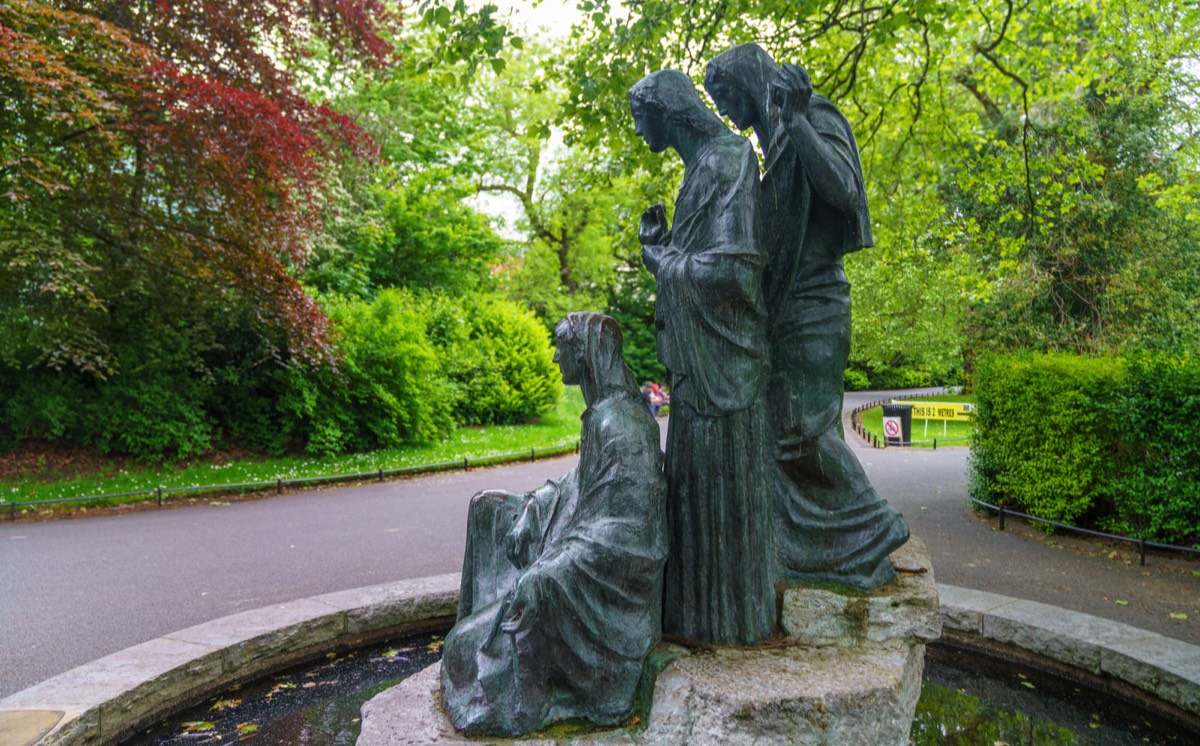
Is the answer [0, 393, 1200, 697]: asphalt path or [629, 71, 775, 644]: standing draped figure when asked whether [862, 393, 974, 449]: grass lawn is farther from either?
[629, 71, 775, 644]: standing draped figure

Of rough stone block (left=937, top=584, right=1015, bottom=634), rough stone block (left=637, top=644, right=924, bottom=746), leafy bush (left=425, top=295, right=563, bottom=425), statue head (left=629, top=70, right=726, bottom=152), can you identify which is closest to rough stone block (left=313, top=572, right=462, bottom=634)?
rough stone block (left=637, top=644, right=924, bottom=746)

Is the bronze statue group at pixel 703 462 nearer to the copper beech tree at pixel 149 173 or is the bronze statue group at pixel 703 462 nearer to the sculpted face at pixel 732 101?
the sculpted face at pixel 732 101

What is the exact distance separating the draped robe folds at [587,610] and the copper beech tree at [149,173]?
9.13m

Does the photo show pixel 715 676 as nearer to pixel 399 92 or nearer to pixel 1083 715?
pixel 1083 715

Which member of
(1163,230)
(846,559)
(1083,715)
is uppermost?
(1163,230)

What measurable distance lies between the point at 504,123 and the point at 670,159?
874 inches

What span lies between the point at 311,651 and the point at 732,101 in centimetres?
412

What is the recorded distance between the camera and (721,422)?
3.30m

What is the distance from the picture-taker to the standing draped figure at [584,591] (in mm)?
3051

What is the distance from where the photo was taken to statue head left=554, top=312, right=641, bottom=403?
3402 millimetres

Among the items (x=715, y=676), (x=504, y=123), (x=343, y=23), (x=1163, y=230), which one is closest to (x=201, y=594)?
(x=715, y=676)

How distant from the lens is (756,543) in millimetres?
3311

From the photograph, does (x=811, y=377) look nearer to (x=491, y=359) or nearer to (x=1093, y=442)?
(x=1093, y=442)

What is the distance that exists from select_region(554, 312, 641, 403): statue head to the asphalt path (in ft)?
13.5
